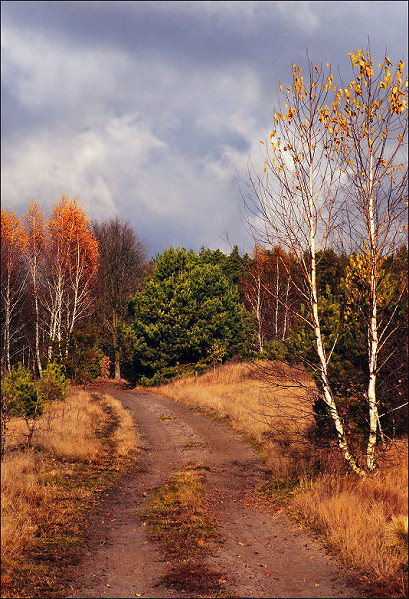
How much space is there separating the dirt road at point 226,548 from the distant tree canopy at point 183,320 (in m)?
18.5

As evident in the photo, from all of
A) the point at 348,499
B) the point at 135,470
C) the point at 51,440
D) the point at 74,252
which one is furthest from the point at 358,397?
the point at 74,252

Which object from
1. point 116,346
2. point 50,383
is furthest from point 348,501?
point 116,346

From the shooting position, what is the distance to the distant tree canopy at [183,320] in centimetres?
3138

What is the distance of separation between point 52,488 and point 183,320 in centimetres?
2235

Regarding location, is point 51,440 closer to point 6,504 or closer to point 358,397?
point 6,504

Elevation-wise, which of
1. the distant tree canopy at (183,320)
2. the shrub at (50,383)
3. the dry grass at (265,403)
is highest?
the distant tree canopy at (183,320)

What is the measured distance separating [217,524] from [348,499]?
234cm

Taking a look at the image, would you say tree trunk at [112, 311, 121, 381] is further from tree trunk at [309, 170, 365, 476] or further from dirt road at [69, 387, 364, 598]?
tree trunk at [309, 170, 365, 476]

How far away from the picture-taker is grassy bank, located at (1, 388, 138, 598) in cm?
573

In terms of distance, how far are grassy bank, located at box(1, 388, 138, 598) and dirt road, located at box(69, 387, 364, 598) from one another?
0.38 meters

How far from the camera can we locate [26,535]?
6477 millimetres

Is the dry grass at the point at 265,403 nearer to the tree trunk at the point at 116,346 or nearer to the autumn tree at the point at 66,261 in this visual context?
the autumn tree at the point at 66,261

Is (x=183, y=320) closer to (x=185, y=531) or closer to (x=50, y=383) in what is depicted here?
(x=50, y=383)

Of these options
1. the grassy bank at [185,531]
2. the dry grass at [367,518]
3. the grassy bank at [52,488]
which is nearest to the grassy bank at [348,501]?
the dry grass at [367,518]
